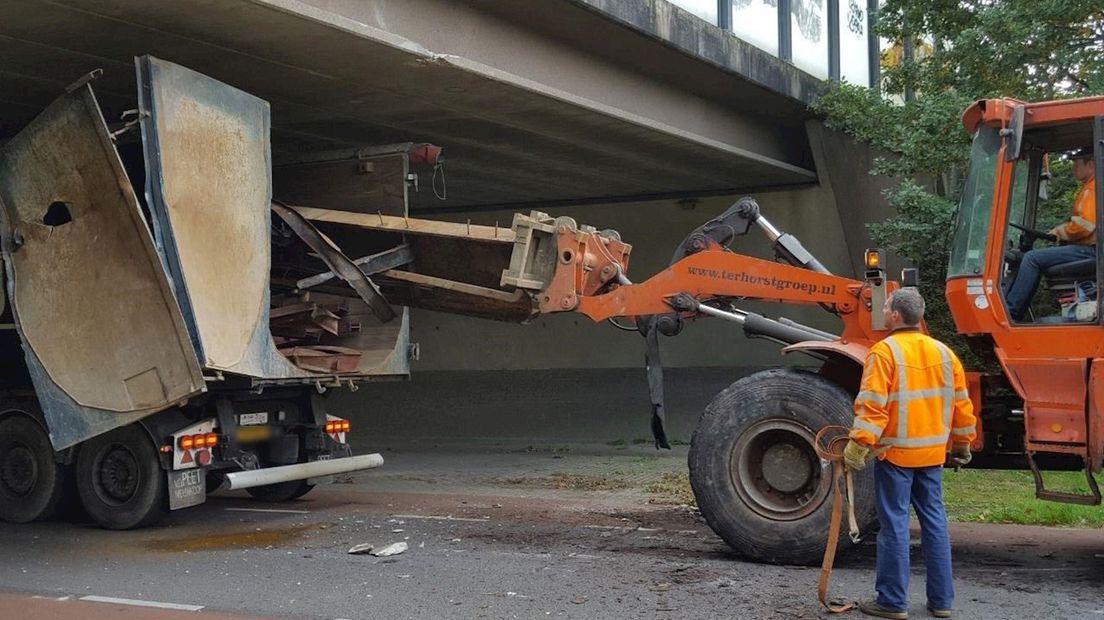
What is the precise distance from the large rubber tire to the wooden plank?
260 cm

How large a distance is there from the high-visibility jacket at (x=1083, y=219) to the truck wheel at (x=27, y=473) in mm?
8438

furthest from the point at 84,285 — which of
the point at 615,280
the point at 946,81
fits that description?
the point at 946,81

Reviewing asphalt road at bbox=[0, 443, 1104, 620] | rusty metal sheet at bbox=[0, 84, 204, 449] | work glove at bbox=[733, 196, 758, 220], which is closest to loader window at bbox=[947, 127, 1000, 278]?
work glove at bbox=[733, 196, 758, 220]

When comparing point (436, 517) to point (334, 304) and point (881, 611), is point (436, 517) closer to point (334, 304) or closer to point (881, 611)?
point (334, 304)

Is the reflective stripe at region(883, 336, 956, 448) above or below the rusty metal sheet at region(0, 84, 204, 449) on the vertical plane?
below

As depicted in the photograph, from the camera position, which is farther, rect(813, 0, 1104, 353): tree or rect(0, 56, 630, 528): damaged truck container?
rect(813, 0, 1104, 353): tree

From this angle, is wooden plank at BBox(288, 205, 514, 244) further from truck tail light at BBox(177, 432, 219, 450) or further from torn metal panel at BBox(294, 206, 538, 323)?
truck tail light at BBox(177, 432, 219, 450)

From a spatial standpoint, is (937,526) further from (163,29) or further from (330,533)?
(163,29)

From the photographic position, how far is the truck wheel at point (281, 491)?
11.1m

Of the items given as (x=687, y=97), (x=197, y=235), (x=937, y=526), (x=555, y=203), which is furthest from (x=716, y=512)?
(x=555, y=203)

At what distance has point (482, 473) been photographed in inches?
550

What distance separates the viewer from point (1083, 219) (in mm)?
6758

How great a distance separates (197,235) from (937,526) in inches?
220

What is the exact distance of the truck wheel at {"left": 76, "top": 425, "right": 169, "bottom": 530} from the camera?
938 centimetres
